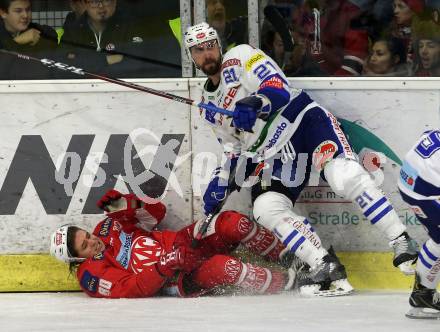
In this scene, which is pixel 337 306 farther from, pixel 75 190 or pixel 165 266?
pixel 75 190

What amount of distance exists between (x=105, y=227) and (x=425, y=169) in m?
2.03

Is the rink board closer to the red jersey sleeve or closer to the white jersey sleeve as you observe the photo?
the red jersey sleeve

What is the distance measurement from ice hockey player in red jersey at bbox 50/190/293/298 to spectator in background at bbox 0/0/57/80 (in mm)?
752

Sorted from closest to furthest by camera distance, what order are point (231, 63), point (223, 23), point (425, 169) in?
point (425, 169)
point (231, 63)
point (223, 23)

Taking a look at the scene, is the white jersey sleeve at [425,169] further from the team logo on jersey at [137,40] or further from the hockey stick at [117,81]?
the team logo on jersey at [137,40]

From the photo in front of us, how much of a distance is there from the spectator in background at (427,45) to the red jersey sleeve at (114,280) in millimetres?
1635

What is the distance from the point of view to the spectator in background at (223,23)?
623 cm

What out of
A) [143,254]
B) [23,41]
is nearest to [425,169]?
[143,254]

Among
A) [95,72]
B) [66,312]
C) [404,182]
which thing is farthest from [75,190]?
[404,182]

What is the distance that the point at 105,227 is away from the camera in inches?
245

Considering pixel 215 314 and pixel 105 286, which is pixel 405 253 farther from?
pixel 105 286

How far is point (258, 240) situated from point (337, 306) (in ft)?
2.80

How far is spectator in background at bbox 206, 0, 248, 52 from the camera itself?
6230 millimetres

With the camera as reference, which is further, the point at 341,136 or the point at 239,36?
the point at 239,36
